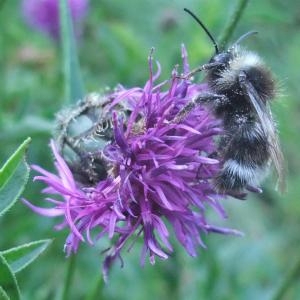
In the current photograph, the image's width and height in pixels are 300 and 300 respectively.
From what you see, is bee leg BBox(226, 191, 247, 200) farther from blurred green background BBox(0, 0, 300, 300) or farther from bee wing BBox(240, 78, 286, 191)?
blurred green background BBox(0, 0, 300, 300)

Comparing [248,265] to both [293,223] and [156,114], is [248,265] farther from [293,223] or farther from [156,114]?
[156,114]

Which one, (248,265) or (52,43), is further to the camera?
(52,43)

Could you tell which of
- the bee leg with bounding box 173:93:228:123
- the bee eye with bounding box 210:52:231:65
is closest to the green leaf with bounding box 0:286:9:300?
the bee leg with bounding box 173:93:228:123

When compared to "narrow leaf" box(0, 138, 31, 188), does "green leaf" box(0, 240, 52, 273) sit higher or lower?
lower

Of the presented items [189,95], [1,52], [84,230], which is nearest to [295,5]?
[189,95]

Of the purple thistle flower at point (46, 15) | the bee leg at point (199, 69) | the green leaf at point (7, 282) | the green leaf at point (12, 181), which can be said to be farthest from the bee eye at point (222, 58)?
the purple thistle flower at point (46, 15)

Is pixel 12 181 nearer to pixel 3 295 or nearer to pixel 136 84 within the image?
pixel 3 295

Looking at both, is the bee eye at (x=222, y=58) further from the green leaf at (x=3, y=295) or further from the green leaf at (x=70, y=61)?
the green leaf at (x=3, y=295)
